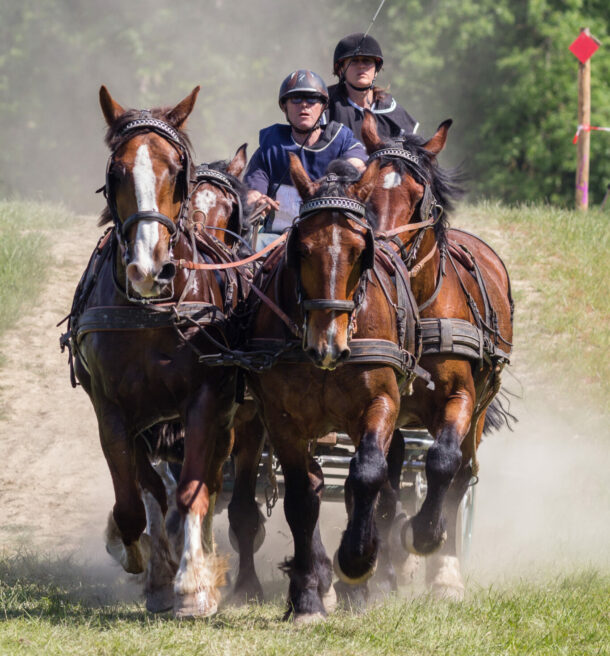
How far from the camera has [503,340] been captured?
6402 millimetres

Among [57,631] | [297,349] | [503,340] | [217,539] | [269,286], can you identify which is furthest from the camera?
[217,539]

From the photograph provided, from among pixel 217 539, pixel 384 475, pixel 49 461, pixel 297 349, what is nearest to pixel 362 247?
pixel 297 349

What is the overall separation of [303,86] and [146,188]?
2177mm

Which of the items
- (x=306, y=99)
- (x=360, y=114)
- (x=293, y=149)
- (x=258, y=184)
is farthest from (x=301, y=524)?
(x=360, y=114)

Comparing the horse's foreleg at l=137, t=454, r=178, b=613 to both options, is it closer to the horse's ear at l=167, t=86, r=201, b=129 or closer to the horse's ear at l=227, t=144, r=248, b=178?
the horse's ear at l=167, t=86, r=201, b=129

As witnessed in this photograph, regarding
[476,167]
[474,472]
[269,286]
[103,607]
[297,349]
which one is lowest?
[103,607]

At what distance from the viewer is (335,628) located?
4.63 m

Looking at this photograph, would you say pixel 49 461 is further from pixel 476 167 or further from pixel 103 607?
pixel 476 167

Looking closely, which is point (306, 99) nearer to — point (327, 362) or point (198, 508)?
point (327, 362)

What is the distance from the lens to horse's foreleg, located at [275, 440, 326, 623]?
5000 millimetres

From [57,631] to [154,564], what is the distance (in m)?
1.05

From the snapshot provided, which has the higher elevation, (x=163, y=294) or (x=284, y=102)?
(x=284, y=102)

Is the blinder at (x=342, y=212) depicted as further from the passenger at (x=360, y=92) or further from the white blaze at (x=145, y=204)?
the passenger at (x=360, y=92)

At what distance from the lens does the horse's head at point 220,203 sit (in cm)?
635
